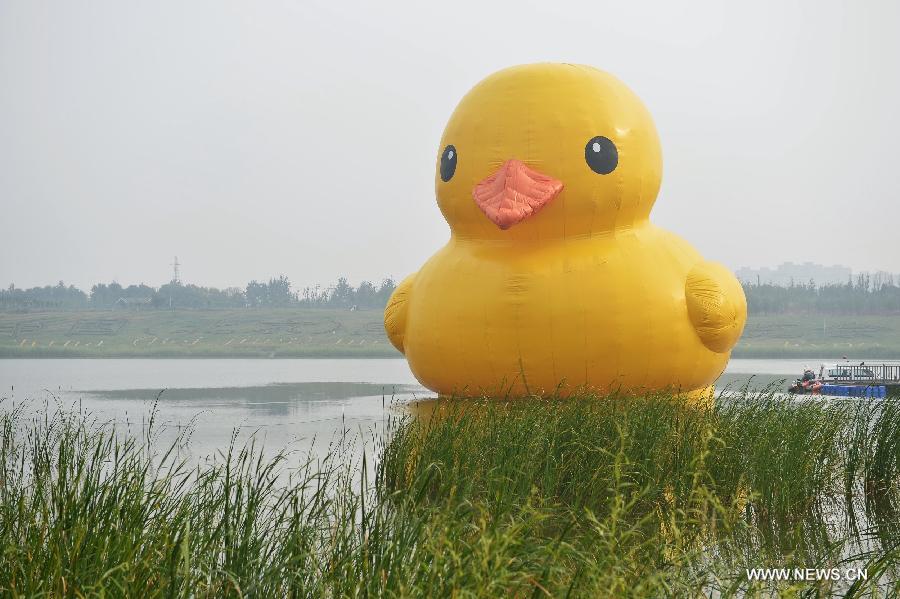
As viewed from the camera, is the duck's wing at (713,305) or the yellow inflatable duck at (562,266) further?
the duck's wing at (713,305)

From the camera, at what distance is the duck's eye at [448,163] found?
6.73 m

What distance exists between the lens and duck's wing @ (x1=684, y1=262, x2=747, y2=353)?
6434mm

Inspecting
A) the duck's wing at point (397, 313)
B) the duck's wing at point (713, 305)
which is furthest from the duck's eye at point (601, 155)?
the duck's wing at point (397, 313)

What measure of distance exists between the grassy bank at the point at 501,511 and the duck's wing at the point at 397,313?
0.80 metres

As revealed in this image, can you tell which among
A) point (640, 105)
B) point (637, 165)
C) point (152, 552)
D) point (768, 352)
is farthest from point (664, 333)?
point (768, 352)

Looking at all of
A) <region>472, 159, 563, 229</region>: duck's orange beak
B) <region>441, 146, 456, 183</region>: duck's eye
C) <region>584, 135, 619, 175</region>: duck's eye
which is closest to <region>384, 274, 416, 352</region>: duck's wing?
<region>441, 146, 456, 183</region>: duck's eye

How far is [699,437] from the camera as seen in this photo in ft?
16.5

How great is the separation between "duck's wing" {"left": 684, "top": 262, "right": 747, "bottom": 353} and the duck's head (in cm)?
61

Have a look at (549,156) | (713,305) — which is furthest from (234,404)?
(713,305)
